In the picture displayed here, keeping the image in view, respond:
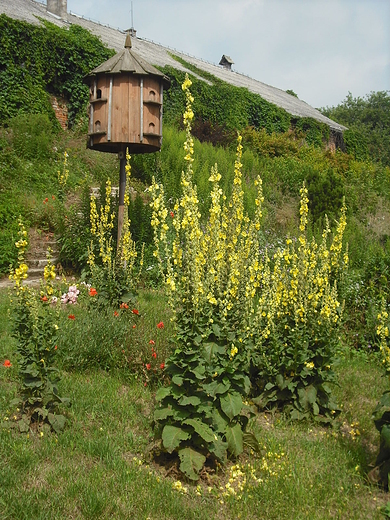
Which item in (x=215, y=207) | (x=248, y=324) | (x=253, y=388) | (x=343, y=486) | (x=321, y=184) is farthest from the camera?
(x=321, y=184)

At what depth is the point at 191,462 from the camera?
3.23 m

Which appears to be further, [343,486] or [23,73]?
[23,73]

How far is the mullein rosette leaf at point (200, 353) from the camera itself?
329 cm

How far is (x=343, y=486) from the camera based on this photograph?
10.8 feet

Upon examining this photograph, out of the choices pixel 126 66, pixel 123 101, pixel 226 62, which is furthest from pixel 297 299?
pixel 226 62

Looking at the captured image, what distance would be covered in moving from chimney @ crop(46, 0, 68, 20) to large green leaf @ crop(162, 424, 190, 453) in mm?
19734

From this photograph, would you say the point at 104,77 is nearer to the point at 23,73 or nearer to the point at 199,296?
the point at 199,296

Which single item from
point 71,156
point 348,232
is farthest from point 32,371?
point 71,156

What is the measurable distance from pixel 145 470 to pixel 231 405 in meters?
0.72

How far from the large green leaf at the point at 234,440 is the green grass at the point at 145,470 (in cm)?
13

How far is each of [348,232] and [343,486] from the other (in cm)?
799

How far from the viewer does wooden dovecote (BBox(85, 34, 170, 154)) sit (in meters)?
6.88

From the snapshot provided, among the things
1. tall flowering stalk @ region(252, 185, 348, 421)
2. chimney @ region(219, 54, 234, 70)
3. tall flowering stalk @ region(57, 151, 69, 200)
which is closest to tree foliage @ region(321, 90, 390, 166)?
chimney @ region(219, 54, 234, 70)

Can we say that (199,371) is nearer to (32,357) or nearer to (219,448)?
(219,448)
